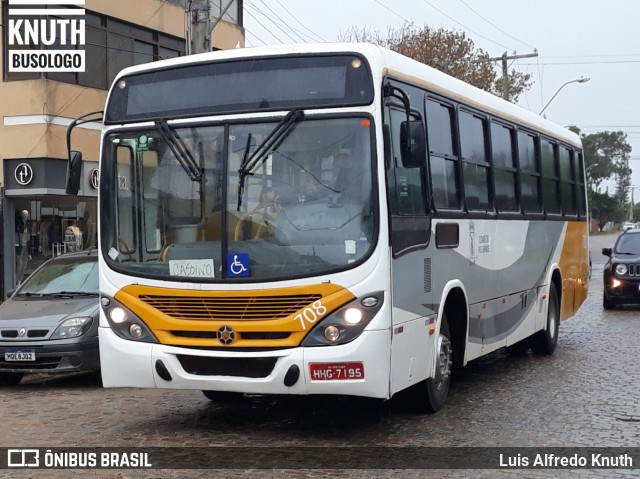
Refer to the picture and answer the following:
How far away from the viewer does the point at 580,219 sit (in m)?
15.6

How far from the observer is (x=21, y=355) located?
11.1 meters

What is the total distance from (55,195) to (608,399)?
16768mm

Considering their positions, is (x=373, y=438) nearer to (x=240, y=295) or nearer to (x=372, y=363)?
(x=372, y=363)

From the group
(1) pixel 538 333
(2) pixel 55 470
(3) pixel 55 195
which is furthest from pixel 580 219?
(3) pixel 55 195

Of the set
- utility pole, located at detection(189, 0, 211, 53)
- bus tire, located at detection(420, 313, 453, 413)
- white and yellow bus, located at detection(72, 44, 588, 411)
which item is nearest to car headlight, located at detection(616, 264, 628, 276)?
utility pole, located at detection(189, 0, 211, 53)

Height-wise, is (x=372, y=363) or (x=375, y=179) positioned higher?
(x=375, y=179)

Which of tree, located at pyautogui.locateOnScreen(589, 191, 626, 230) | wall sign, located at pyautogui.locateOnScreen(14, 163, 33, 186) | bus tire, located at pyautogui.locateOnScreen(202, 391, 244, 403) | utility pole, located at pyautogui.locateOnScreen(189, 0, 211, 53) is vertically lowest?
bus tire, located at pyautogui.locateOnScreen(202, 391, 244, 403)

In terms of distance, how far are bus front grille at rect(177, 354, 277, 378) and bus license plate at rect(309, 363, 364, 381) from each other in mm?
338

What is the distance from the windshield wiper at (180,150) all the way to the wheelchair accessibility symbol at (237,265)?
0.71m

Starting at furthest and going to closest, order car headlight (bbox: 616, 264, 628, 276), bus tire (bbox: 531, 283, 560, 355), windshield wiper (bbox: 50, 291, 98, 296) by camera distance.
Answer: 1. car headlight (bbox: 616, 264, 628, 276)
2. bus tire (bbox: 531, 283, 560, 355)
3. windshield wiper (bbox: 50, 291, 98, 296)

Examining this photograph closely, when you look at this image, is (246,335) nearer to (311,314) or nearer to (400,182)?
(311,314)

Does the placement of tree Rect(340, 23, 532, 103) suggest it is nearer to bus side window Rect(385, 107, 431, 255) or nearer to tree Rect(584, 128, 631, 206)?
bus side window Rect(385, 107, 431, 255)

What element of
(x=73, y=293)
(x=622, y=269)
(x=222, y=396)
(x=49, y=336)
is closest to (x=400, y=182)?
(x=222, y=396)

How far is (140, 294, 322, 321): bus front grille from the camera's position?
7496 mm
